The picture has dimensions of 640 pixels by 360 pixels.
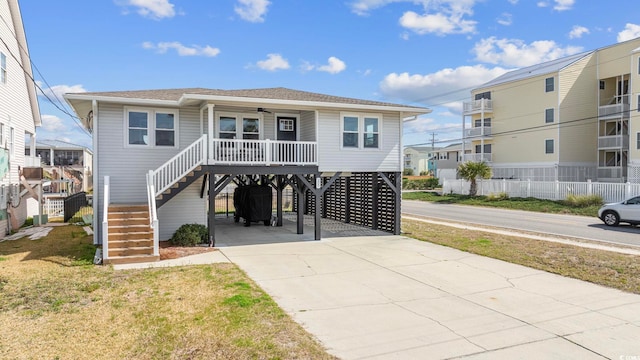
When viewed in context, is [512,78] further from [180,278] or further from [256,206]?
[180,278]

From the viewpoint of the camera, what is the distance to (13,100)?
56.3ft

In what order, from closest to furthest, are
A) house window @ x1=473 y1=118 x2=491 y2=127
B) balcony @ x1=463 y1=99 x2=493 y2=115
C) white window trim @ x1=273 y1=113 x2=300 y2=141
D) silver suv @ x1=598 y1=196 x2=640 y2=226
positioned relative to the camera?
white window trim @ x1=273 y1=113 x2=300 y2=141
silver suv @ x1=598 y1=196 x2=640 y2=226
balcony @ x1=463 y1=99 x2=493 y2=115
house window @ x1=473 y1=118 x2=491 y2=127

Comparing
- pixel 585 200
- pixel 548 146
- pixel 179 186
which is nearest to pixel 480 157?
pixel 548 146

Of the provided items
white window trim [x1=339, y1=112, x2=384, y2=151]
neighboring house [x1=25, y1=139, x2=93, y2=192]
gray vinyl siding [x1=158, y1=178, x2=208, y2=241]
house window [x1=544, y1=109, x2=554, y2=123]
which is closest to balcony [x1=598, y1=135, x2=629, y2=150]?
house window [x1=544, y1=109, x2=554, y2=123]

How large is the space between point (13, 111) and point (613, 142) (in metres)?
38.6

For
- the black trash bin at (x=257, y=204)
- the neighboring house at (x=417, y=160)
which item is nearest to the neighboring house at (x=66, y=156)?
the black trash bin at (x=257, y=204)

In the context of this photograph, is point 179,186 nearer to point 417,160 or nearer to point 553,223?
point 553,223

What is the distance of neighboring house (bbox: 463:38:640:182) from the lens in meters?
32.5

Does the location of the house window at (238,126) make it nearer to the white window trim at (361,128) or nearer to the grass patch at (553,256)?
the white window trim at (361,128)

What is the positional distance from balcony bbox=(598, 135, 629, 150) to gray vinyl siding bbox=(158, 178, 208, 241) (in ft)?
104

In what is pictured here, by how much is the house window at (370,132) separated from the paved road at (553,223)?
7.57 m

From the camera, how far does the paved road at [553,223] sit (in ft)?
51.5

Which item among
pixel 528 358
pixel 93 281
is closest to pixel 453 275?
pixel 528 358

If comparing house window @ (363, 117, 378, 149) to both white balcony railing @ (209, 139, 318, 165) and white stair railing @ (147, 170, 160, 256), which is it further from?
white stair railing @ (147, 170, 160, 256)
